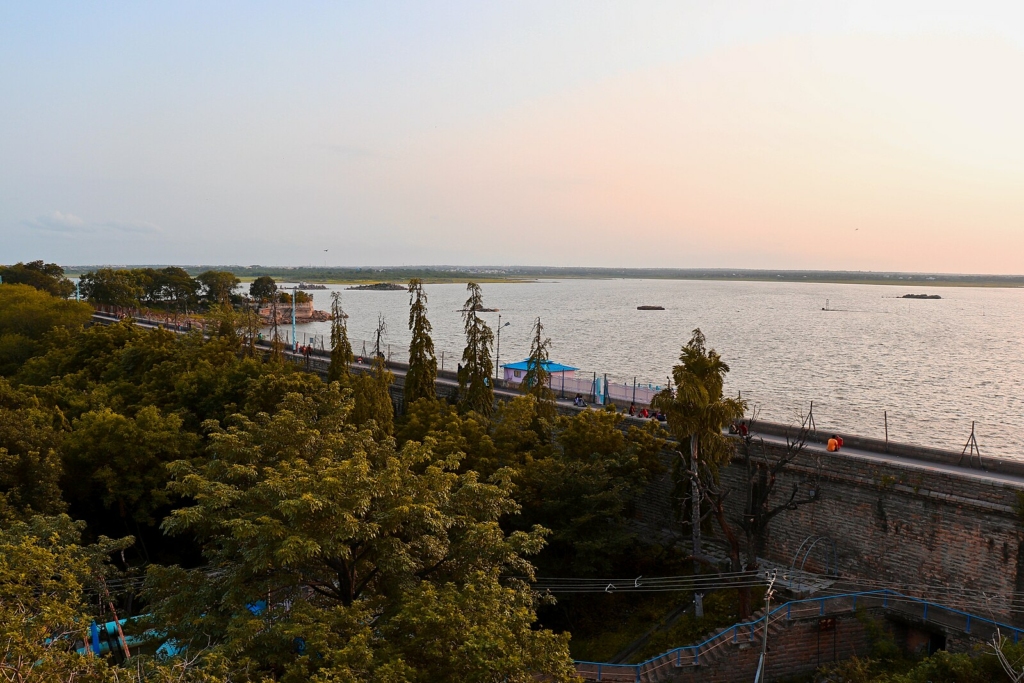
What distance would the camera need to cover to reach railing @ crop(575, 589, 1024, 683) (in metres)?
21.4

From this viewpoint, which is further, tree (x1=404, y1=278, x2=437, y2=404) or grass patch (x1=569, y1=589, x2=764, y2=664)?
tree (x1=404, y1=278, x2=437, y2=404)

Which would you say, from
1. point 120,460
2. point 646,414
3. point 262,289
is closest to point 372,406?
point 120,460

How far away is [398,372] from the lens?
1885 inches

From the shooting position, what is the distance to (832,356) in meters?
85.4

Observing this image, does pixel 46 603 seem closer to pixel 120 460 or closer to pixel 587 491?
pixel 587 491

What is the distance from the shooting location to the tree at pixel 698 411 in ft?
76.4

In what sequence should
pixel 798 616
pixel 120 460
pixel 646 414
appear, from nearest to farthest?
pixel 798 616, pixel 120 460, pixel 646 414

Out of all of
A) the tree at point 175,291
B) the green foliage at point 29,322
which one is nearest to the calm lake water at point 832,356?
the tree at point 175,291

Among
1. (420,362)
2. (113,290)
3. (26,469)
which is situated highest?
(113,290)

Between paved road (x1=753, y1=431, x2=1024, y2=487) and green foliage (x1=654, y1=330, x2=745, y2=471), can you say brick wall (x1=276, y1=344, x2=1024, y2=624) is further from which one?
green foliage (x1=654, y1=330, x2=745, y2=471)

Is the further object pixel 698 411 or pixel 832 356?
pixel 832 356

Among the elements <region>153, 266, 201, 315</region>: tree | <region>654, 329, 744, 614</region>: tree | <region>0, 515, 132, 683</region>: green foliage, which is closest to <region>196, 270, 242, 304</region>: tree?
<region>153, 266, 201, 315</region>: tree

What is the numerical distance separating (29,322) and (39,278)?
5187 centimetres

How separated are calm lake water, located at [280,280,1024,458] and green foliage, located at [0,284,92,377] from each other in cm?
2460
